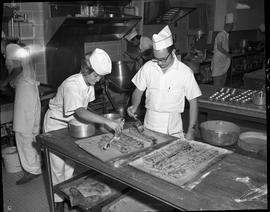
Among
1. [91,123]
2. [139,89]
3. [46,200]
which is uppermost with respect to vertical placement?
[139,89]

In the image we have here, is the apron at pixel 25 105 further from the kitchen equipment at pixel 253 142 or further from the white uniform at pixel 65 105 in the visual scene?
the kitchen equipment at pixel 253 142

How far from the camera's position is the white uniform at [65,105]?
2066 mm

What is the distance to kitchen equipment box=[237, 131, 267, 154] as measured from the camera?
1.88 m

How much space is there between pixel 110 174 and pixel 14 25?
2.81 m

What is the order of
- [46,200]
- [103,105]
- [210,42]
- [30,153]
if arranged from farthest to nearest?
[210,42]
[103,105]
[30,153]
[46,200]

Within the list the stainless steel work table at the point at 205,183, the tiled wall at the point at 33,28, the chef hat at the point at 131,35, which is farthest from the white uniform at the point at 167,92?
the chef hat at the point at 131,35

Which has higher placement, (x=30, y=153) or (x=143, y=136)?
(x=143, y=136)

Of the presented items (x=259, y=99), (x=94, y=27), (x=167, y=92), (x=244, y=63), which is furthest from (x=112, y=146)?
(x=244, y=63)

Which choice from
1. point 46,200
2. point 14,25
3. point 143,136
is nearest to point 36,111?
point 46,200

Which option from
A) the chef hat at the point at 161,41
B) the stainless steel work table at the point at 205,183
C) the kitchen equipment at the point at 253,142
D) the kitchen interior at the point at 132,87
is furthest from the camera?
the chef hat at the point at 161,41

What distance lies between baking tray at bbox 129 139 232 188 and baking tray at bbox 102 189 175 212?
0.44 metres

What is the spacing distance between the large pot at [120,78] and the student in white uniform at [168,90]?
→ 5.05ft

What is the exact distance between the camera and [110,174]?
158 cm

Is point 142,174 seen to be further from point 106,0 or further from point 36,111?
point 106,0
